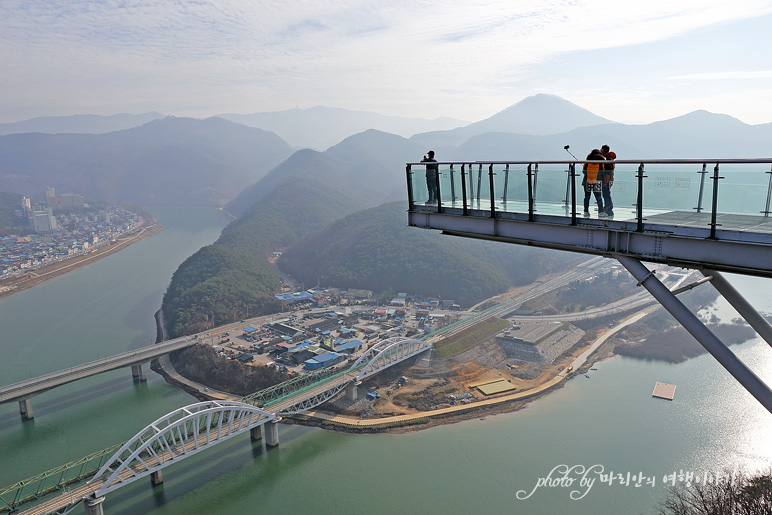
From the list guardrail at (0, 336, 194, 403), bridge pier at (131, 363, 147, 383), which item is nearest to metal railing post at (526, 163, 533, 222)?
guardrail at (0, 336, 194, 403)

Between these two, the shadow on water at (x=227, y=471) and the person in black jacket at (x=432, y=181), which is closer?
the person in black jacket at (x=432, y=181)

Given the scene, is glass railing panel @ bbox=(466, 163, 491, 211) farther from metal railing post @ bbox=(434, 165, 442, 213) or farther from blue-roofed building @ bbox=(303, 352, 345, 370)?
blue-roofed building @ bbox=(303, 352, 345, 370)

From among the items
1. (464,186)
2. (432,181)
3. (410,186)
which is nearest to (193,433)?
(410,186)

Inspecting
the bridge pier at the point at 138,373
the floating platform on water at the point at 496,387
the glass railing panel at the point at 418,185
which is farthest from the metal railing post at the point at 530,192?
the bridge pier at the point at 138,373

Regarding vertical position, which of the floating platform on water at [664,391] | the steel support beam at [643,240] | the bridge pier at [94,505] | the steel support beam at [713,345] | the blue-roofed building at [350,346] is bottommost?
the floating platform on water at [664,391]

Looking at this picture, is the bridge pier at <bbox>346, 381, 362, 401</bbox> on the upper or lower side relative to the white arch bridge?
lower

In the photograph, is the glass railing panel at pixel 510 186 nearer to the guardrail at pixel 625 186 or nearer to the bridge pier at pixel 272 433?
the guardrail at pixel 625 186
